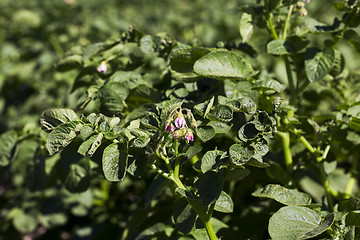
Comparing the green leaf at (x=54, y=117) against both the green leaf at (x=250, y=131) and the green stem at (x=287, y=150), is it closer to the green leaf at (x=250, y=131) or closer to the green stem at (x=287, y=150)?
the green leaf at (x=250, y=131)

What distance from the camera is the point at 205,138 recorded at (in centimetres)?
97

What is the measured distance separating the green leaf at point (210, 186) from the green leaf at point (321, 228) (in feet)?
0.68

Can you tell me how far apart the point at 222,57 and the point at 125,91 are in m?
0.32

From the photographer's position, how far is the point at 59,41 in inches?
119

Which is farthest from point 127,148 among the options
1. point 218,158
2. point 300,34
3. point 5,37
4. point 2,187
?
point 5,37

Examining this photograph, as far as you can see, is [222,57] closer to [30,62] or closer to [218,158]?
[218,158]

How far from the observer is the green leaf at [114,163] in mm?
937

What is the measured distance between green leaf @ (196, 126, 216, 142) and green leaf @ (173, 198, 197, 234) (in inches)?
7.9

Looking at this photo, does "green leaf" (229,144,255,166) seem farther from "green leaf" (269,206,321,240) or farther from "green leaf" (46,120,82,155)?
"green leaf" (46,120,82,155)

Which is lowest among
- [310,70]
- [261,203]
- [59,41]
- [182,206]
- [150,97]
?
[59,41]

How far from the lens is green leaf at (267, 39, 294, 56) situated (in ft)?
3.96

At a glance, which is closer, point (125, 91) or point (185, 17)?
point (125, 91)

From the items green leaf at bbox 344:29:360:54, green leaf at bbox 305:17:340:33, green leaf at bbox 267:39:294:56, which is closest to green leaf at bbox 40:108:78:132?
green leaf at bbox 267:39:294:56

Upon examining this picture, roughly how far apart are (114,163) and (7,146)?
2.16 feet
